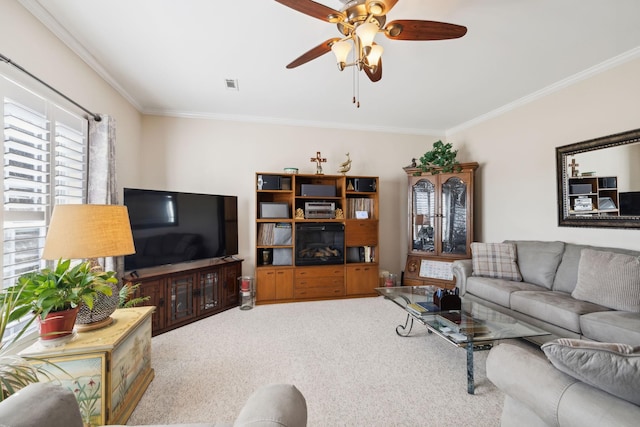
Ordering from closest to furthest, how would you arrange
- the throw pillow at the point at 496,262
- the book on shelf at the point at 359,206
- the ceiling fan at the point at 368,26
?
1. the ceiling fan at the point at 368,26
2. the throw pillow at the point at 496,262
3. the book on shelf at the point at 359,206

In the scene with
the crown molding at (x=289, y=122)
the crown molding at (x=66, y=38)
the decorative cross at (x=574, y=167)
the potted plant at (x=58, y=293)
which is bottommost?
the potted plant at (x=58, y=293)

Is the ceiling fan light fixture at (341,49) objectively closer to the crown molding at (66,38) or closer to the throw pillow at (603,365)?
the throw pillow at (603,365)

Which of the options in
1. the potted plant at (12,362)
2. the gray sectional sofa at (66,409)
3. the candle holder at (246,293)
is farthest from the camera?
the candle holder at (246,293)

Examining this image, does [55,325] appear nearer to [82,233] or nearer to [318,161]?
[82,233]

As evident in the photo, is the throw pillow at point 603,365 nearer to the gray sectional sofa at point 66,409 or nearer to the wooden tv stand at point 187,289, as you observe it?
the gray sectional sofa at point 66,409

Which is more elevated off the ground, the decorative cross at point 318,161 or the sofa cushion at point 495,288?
the decorative cross at point 318,161

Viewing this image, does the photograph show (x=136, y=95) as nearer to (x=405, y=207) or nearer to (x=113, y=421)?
(x=113, y=421)

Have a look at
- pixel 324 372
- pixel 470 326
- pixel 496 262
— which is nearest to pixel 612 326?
pixel 470 326

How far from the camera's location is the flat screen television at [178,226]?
8.62 ft

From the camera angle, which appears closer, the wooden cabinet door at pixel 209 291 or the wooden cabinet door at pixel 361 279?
the wooden cabinet door at pixel 209 291

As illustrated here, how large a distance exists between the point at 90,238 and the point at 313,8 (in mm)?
1774

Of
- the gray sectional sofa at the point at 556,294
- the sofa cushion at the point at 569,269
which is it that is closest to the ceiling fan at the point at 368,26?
the gray sectional sofa at the point at 556,294

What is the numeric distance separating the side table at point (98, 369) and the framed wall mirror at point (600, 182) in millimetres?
4181

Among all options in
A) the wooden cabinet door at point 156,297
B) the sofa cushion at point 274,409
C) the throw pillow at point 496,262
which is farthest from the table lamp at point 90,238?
the throw pillow at point 496,262
